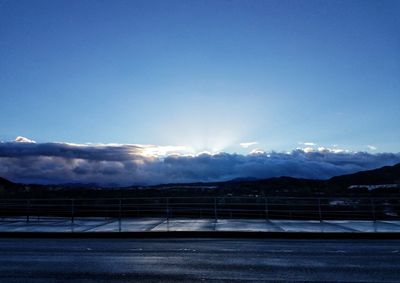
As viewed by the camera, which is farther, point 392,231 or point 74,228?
point 74,228

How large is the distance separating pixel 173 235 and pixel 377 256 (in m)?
7.92

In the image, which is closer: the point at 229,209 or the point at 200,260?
the point at 200,260

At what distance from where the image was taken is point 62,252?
14.2 meters

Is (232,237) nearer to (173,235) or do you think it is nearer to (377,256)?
(173,235)

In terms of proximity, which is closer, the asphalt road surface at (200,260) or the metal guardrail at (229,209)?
the asphalt road surface at (200,260)

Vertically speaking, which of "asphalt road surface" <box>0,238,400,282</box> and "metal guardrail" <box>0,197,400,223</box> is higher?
"metal guardrail" <box>0,197,400,223</box>

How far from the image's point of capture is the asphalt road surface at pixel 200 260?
32.4ft

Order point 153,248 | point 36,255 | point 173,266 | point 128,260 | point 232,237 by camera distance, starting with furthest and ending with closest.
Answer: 1. point 232,237
2. point 153,248
3. point 36,255
4. point 128,260
5. point 173,266

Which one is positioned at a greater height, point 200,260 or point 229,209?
point 229,209

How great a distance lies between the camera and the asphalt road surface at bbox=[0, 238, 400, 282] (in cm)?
989

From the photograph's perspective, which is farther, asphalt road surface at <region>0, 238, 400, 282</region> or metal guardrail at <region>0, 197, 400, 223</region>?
metal guardrail at <region>0, 197, 400, 223</region>

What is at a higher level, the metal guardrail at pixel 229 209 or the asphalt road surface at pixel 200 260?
the metal guardrail at pixel 229 209

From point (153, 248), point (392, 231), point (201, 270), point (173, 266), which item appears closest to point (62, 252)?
point (153, 248)

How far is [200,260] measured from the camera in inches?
480
